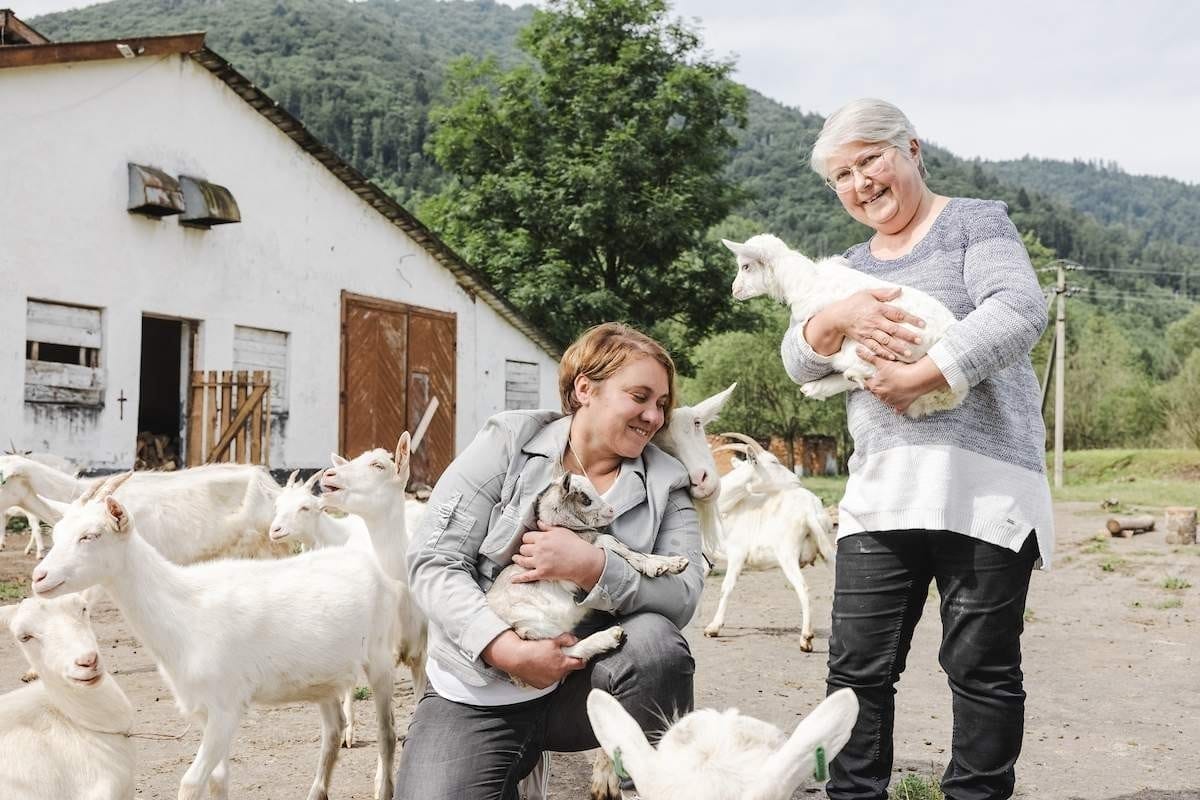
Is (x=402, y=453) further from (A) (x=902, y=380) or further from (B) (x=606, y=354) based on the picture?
(A) (x=902, y=380)

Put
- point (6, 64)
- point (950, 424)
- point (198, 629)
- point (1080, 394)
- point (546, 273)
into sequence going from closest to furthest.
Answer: point (950, 424) < point (198, 629) < point (6, 64) < point (546, 273) < point (1080, 394)

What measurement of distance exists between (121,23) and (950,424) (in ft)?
474

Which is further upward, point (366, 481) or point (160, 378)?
point (160, 378)

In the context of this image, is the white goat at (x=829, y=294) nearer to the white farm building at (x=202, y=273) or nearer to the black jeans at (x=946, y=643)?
the black jeans at (x=946, y=643)

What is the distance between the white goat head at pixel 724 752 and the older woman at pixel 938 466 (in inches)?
27.5

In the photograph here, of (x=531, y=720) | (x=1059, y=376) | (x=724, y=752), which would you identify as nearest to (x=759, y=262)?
(x=531, y=720)

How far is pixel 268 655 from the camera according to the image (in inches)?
152

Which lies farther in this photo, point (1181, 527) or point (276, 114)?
point (276, 114)

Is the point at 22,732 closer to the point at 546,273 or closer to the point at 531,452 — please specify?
the point at 531,452

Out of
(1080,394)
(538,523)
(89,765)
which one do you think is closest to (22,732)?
(89,765)

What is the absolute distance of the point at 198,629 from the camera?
370 cm

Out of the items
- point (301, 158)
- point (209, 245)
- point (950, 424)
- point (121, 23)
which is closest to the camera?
point (950, 424)

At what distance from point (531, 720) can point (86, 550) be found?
166 cm

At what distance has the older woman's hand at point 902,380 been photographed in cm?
273
